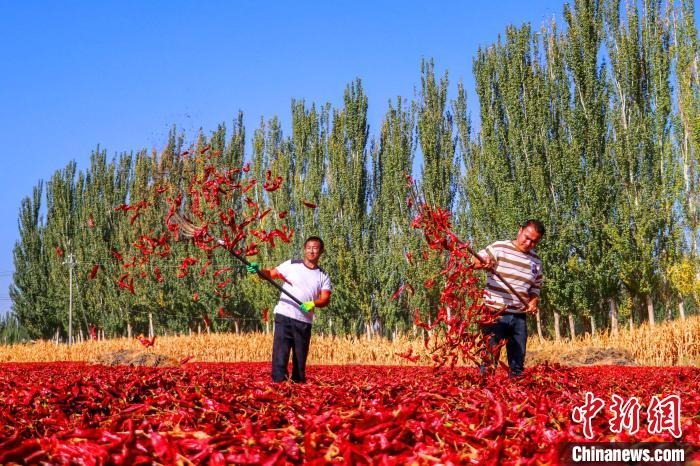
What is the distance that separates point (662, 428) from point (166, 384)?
334 cm

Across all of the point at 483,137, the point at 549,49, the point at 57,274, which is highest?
the point at 549,49

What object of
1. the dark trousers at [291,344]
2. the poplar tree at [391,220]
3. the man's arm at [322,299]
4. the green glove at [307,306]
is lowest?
the dark trousers at [291,344]

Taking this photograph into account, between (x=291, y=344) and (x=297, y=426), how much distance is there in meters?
4.77

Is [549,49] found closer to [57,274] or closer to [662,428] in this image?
[662,428]

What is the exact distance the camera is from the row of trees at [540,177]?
21.8 metres

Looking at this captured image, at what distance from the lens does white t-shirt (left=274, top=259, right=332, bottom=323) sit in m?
8.09

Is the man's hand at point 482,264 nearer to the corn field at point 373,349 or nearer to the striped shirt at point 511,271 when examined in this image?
the striped shirt at point 511,271

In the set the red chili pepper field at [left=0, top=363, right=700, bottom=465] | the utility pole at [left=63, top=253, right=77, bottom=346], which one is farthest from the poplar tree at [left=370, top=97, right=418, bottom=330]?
the red chili pepper field at [left=0, top=363, right=700, bottom=465]

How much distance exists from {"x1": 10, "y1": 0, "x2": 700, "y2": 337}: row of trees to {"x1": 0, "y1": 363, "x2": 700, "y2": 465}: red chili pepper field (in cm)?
1746

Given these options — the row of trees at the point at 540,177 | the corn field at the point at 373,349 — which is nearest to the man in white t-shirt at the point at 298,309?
the corn field at the point at 373,349

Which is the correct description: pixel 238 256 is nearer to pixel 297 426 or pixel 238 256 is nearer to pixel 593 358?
pixel 297 426

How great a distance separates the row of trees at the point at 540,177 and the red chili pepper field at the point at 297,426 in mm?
17458

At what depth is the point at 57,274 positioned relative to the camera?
4091 cm

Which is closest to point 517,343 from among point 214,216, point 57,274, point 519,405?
point 519,405
